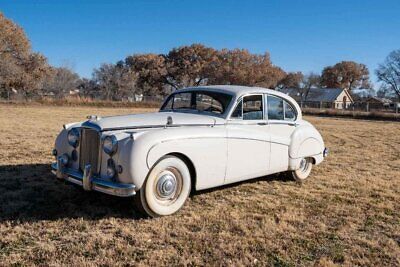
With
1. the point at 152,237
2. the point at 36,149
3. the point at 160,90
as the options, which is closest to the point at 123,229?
the point at 152,237

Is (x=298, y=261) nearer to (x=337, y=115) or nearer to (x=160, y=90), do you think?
(x=337, y=115)

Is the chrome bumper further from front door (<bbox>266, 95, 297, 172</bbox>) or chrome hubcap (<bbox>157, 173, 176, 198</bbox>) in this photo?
front door (<bbox>266, 95, 297, 172</bbox>)

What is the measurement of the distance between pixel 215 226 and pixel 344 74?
86.5 m

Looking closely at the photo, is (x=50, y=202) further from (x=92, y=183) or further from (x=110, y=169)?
(x=110, y=169)

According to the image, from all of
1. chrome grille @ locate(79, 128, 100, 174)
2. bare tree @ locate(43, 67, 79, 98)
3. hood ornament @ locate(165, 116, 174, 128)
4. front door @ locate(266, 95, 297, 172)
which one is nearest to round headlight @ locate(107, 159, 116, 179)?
chrome grille @ locate(79, 128, 100, 174)

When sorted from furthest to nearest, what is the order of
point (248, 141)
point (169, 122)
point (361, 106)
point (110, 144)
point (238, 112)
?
point (361, 106) < point (238, 112) < point (248, 141) < point (169, 122) < point (110, 144)

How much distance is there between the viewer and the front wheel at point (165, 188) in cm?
428

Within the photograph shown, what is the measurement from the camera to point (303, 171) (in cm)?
667

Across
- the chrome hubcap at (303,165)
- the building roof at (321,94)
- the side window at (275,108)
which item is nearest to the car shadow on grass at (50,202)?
the side window at (275,108)

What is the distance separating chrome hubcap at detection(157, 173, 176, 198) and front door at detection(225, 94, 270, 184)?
2.84 feet

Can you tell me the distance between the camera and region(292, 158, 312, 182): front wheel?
6516 millimetres

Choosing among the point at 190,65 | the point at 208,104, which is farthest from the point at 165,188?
the point at 190,65

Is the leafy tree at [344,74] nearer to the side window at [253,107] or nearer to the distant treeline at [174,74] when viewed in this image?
the distant treeline at [174,74]

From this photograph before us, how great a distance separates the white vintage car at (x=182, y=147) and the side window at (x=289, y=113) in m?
0.03
